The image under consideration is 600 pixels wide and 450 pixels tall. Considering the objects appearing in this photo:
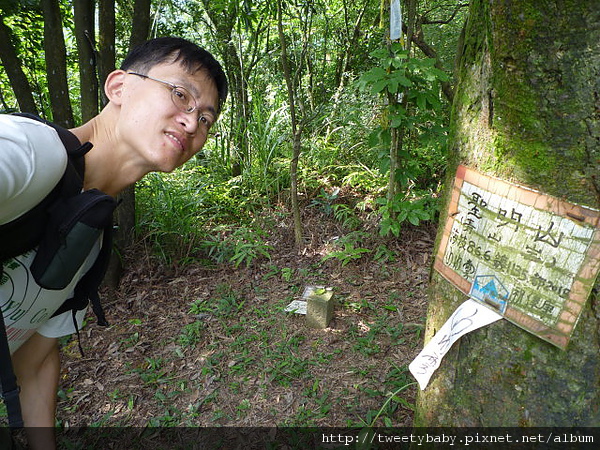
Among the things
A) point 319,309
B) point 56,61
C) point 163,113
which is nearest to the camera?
point 163,113

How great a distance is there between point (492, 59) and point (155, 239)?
323cm

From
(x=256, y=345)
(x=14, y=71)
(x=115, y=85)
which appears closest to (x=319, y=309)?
(x=256, y=345)

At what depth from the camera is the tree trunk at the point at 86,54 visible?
303 centimetres

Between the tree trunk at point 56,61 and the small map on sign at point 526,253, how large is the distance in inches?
136

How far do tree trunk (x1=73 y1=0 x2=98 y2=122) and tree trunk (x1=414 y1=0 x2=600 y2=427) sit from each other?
9.90ft

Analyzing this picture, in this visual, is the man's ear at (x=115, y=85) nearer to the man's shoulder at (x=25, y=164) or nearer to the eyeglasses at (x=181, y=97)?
the eyeglasses at (x=181, y=97)

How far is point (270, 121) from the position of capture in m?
4.39

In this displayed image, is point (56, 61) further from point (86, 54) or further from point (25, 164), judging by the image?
point (25, 164)

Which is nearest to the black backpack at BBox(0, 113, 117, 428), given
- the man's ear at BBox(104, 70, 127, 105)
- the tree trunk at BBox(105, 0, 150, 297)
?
the man's ear at BBox(104, 70, 127, 105)

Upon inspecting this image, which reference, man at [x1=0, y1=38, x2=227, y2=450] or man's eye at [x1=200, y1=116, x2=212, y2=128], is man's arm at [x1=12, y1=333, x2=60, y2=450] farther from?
man's eye at [x1=200, y1=116, x2=212, y2=128]

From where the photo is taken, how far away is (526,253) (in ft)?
3.05

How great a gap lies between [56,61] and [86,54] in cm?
33

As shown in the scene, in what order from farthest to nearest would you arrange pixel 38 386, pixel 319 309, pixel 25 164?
pixel 319 309 → pixel 38 386 → pixel 25 164

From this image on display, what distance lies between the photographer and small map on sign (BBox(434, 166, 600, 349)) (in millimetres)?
865
